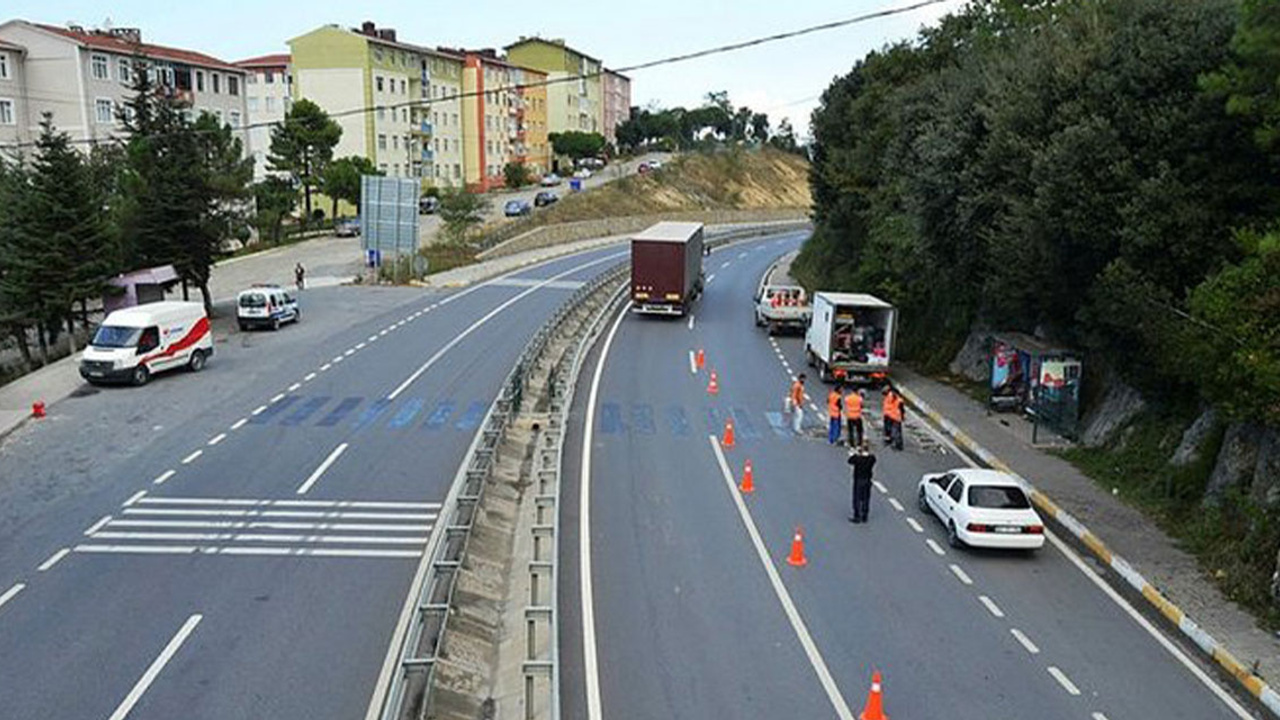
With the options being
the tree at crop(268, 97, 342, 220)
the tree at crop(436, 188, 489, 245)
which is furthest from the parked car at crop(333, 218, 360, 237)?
the tree at crop(436, 188, 489, 245)

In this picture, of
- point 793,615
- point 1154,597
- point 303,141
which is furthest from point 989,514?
point 303,141

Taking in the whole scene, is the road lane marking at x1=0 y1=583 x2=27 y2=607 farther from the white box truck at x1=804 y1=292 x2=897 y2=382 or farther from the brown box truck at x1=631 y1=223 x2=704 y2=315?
the brown box truck at x1=631 y1=223 x2=704 y2=315

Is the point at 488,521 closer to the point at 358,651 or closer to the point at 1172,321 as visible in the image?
the point at 358,651

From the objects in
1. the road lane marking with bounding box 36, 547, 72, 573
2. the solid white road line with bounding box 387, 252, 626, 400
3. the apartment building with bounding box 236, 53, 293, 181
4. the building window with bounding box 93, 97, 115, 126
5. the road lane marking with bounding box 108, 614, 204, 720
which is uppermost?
the apartment building with bounding box 236, 53, 293, 181

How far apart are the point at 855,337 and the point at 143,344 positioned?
2075 cm

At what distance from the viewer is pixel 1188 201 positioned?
20094 millimetres

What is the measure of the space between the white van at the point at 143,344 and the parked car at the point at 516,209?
53.2 meters

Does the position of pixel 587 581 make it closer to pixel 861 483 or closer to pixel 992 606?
pixel 861 483

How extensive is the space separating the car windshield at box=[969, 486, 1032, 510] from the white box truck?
44.6ft

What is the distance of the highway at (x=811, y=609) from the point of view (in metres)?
12.3

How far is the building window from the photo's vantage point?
7319 centimetres

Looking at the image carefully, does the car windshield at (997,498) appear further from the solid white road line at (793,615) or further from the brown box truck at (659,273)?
the brown box truck at (659,273)

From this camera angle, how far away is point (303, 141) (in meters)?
77.0

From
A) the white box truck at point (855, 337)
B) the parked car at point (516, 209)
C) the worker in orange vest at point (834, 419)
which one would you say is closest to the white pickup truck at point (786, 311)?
the white box truck at point (855, 337)
